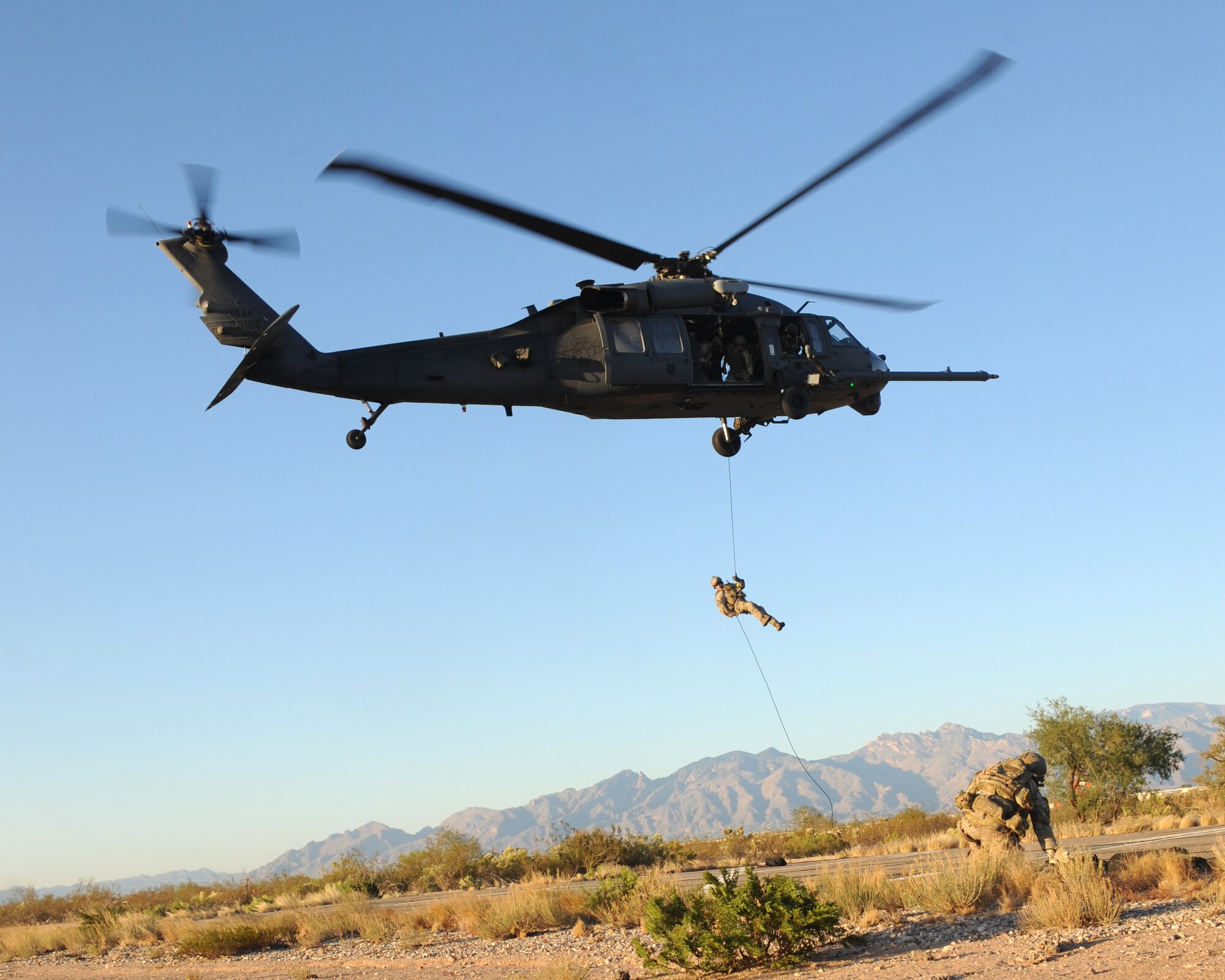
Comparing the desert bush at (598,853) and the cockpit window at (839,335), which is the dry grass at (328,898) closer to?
the desert bush at (598,853)

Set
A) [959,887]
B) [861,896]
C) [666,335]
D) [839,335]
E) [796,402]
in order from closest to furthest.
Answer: [959,887] → [861,896] → [666,335] → [796,402] → [839,335]

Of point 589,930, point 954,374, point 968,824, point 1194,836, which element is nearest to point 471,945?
point 589,930

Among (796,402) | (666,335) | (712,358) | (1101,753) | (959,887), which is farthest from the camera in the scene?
(1101,753)

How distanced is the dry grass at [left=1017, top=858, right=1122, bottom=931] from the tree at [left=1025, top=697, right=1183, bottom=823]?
3032cm

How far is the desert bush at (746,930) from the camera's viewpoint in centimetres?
1147

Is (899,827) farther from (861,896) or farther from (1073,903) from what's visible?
(1073,903)

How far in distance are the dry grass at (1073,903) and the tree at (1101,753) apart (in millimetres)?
30321

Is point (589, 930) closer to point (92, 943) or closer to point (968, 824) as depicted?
point (968, 824)

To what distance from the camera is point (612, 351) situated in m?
17.4

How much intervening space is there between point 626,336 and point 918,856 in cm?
1352

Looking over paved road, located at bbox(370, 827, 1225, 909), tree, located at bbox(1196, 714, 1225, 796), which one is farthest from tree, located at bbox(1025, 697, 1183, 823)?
paved road, located at bbox(370, 827, 1225, 909)

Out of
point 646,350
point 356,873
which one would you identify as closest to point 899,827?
point 356,873

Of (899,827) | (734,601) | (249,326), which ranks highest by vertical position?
(249,326)

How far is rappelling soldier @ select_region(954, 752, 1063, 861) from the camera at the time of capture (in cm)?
1504
